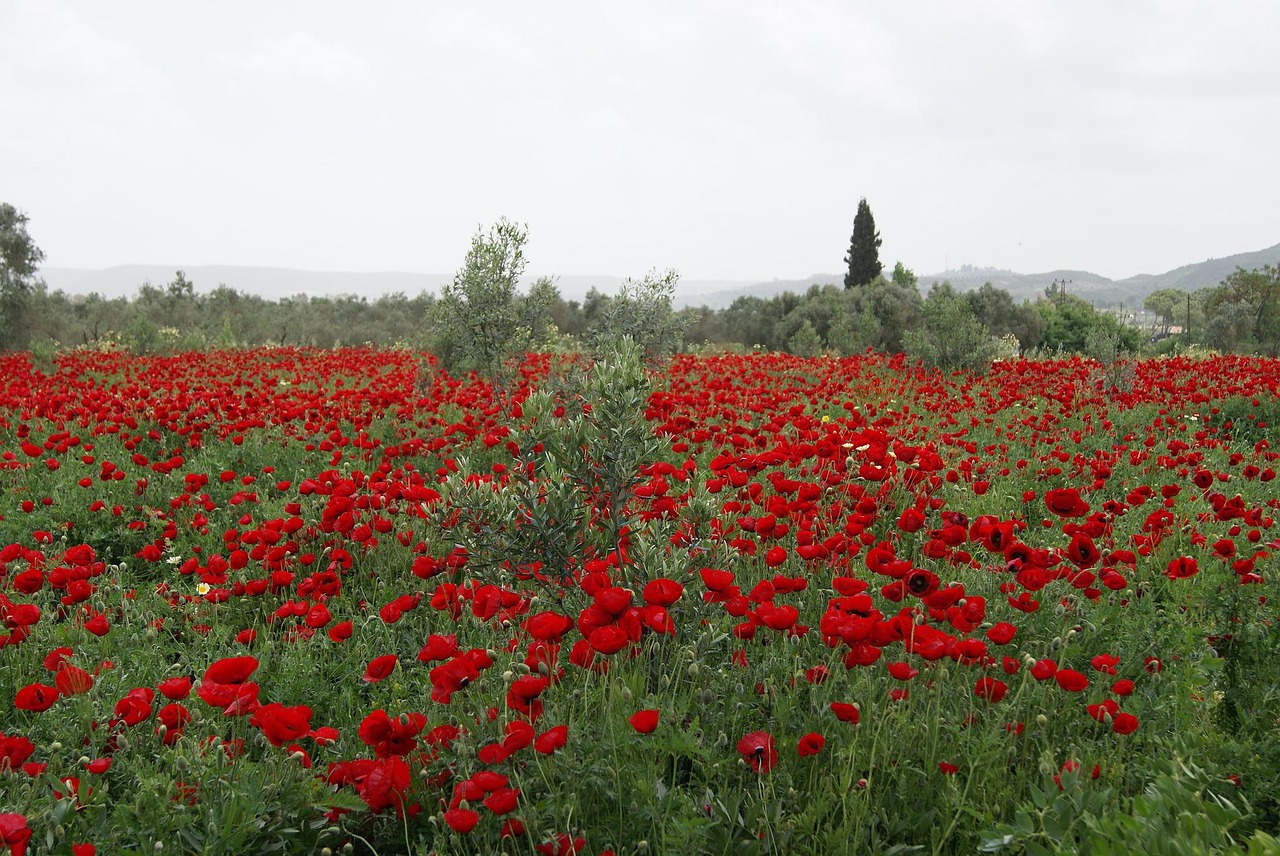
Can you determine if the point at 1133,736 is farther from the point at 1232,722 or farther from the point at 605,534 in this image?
the point at 605,534

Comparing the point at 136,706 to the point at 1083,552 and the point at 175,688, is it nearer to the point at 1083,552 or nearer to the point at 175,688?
the point at 175,688

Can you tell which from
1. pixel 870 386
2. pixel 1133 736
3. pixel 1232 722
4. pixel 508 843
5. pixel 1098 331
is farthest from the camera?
pixel 1098 331

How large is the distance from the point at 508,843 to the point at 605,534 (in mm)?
1759

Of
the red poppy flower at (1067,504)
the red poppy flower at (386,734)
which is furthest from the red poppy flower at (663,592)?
the red poppy flower at (1067,504)

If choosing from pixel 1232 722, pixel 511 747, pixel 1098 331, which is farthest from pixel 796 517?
pixel 1098 331

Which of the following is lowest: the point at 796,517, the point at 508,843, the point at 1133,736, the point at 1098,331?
the point at 508,843

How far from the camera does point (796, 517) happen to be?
16.2 ft

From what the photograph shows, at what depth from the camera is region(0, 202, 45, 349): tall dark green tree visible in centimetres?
2366

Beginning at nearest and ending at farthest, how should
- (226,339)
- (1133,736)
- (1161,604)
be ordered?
(1133,736)
(1161,604)
(226,339)

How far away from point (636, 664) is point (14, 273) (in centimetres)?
3000

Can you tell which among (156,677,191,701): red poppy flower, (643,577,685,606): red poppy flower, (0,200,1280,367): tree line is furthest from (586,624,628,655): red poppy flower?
(0,200,1280,367): tree line

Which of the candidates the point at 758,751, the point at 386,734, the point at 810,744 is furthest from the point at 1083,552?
the point at 386,734

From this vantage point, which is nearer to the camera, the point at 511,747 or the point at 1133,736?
the point at 511,747

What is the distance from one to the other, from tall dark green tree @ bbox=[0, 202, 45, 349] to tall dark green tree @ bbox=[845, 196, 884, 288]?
42.6 meters
